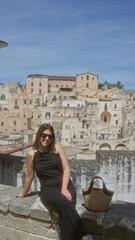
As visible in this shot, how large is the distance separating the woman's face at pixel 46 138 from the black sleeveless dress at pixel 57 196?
148 millimetres

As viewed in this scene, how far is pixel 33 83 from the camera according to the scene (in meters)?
71.7

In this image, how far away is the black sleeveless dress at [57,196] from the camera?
272 cm

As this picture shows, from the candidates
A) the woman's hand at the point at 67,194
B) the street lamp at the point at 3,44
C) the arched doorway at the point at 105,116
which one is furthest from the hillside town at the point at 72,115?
the woman's hand at the point at 67,194

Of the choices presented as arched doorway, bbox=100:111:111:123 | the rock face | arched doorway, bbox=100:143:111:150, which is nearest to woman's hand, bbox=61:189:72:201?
the rock face

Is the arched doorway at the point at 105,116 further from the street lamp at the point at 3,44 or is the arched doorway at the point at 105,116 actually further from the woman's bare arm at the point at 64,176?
the woman's bare arm at the point at 64,176

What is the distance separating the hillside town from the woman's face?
75.5ft

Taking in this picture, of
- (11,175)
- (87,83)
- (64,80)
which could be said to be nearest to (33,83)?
(64,80)

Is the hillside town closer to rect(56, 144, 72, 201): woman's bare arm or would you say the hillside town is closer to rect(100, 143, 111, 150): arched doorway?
rect(100, 143, 111, 150): arched doorway

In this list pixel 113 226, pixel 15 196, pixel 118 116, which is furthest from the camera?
pixel 118 116

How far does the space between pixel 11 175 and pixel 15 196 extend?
3.21m

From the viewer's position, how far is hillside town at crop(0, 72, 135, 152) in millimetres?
34956

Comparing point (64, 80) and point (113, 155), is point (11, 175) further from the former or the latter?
point (64, 80)

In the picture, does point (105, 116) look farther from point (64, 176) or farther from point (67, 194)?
point (67, 194)

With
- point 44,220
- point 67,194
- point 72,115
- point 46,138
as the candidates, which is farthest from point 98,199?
point 72,115
